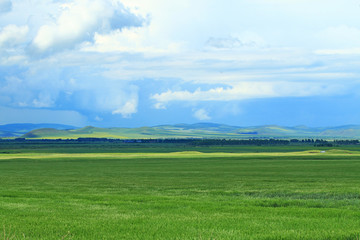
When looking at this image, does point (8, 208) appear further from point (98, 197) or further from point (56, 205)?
point (98, 197)

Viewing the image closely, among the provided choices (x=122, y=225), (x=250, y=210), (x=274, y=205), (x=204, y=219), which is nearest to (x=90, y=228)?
(x=122, y=225)

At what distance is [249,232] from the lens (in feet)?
41.3

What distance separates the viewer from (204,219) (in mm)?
14656

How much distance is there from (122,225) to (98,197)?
8358 millimetres

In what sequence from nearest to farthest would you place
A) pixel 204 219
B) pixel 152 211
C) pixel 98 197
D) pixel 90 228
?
pixel 90 228 < pixel 204 219 < pixel 152 211 < pixel 98 197

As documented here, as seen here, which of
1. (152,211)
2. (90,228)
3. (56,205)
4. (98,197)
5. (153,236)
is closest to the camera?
(153,236)

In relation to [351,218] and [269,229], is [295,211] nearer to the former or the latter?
[351,218]

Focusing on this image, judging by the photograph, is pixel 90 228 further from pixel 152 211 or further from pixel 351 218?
pixel 351 218

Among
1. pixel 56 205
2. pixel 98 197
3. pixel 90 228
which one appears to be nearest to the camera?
pixel 90 228

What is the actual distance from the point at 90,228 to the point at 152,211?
398 cm

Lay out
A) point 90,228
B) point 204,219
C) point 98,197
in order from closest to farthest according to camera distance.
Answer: point 90,228 → point 204,219 → point 98,197

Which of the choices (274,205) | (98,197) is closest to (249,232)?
(274,205)

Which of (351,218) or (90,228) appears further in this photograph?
(351,218)

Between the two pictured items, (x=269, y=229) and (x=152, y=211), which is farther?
(x=152, y=211)
